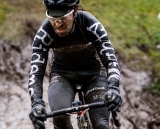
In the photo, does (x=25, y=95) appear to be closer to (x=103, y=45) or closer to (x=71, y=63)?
(x=71, y=63)

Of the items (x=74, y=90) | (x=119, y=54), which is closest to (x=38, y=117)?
(x=74, y=90)

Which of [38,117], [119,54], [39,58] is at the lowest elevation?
[38,117]

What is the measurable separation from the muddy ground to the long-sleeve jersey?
248 cm

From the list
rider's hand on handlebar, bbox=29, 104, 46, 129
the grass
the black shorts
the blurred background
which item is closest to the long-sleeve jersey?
the black shorts

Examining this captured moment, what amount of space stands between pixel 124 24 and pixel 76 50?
713 centimetres

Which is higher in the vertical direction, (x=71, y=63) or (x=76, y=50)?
(x=76, y=50)

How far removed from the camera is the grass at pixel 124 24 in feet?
34.8

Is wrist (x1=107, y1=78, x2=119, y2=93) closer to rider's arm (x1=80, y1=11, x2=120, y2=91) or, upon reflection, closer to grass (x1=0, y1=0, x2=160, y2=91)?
rider's arm (x1=80, y1=11, x2=120, y2=91)

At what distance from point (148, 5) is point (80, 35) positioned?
8.81 meters

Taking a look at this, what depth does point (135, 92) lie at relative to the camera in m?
9.38

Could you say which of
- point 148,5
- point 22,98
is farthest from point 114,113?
point 148,5

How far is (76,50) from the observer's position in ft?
16.9

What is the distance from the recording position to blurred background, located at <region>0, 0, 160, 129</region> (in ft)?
27.5

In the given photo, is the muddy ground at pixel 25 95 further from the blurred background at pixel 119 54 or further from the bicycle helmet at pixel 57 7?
the bicycle helmet at pixel 57 7
